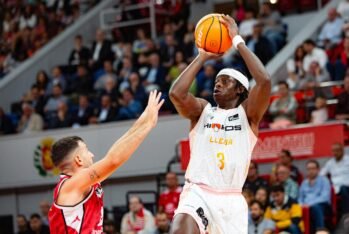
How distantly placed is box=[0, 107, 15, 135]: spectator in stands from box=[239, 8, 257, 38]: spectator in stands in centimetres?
592

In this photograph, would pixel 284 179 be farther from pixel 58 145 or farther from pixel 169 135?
pixel 58 145

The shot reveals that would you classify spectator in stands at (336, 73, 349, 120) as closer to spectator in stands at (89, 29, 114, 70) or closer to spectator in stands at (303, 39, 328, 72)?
spectator in stands at (303, 39, 328, 72)

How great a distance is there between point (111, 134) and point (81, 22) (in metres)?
6.59

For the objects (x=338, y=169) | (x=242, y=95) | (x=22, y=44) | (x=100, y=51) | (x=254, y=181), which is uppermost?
(x=22, y=44)

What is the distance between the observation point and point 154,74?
1989cm

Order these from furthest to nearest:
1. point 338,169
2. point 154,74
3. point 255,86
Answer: point 154,74 < point 338,169 < point 255,86

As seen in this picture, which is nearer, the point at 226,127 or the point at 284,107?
the point at 226,127

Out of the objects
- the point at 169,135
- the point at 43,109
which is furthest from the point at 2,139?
the point at 169,135

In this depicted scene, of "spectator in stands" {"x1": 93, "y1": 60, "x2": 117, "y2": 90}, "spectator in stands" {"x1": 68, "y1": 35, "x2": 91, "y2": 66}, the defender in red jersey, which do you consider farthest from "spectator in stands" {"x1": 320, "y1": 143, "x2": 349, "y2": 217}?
"spectator in stands" {"x1": 68, "y1": 35, "x2": 91, "y2": 66}

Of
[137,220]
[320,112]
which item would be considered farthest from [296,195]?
[137,220]

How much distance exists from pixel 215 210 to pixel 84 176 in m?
1.99

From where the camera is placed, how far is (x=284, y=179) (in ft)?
46.7

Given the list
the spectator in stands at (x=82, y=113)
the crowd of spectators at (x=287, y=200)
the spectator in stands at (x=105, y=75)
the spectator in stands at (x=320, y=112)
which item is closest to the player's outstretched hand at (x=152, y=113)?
the crowd of spectators at (x=287, y=200)

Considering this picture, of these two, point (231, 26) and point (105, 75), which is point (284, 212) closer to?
point (231, 26)
